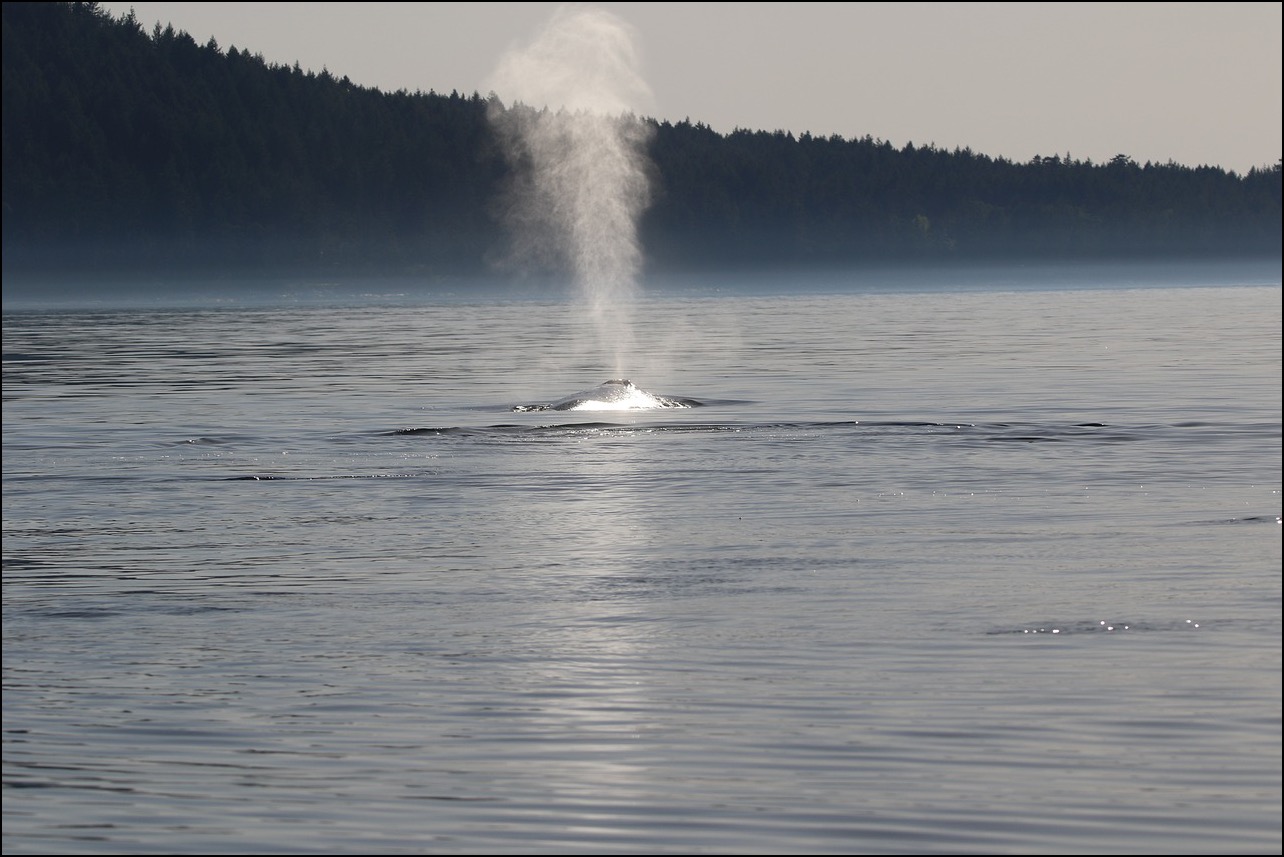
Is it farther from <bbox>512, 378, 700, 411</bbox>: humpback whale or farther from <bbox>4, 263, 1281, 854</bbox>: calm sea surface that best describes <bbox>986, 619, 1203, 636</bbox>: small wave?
<bbox>512, 378, 700, 411</bbox>: humpback whale

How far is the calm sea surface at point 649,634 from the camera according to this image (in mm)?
10242

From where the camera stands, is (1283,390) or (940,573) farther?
(1283,390)

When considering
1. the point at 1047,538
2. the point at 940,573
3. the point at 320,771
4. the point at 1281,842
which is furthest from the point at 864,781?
the point at 1047,538

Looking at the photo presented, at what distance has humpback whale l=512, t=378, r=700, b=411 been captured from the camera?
122 ft

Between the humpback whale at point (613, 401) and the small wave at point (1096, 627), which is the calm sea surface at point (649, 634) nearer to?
the small wave at point (1096, 627)

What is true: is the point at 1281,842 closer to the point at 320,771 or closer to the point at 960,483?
the point at 320,771

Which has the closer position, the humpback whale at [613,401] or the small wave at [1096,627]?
the small wave at [1096,627]

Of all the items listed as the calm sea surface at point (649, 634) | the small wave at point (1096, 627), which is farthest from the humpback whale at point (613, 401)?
the small wave at point (1096, 627)

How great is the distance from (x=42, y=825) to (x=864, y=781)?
4013mm

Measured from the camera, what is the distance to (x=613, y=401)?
3722 cm

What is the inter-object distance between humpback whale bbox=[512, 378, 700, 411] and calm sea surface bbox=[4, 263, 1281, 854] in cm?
250

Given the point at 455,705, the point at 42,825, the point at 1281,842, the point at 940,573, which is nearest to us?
the point at 1281,842

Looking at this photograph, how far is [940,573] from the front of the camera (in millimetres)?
16984

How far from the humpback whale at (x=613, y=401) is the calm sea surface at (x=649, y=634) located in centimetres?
250
